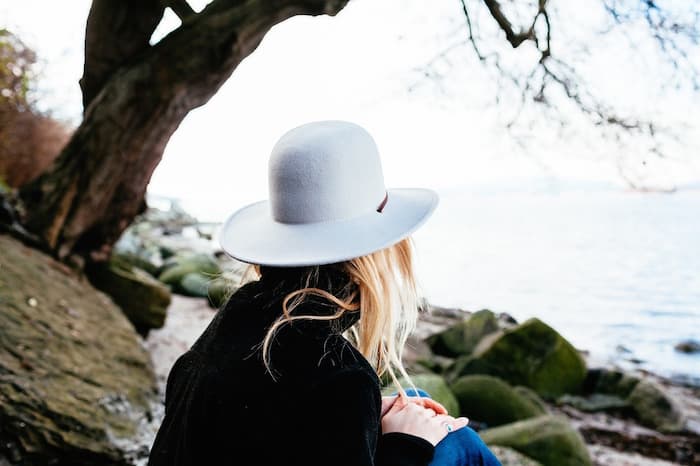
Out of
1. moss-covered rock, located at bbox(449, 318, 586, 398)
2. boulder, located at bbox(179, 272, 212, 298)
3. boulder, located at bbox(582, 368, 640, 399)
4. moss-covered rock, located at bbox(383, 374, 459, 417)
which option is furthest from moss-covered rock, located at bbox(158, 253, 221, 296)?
boulder, located at bbox(582, 368, 640, 399)

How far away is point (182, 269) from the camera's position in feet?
38.2

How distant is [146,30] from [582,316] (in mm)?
13450

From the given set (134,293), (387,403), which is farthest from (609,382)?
(387,403)

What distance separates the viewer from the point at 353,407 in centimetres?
137

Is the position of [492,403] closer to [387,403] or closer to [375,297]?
[387,403]

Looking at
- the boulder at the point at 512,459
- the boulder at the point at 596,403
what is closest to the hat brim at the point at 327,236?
the boulder at the point at 512,459

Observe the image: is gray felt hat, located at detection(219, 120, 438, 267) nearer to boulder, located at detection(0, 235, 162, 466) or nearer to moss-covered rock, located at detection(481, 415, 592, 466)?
boulder, located at detection(0, 235, 162, 466)

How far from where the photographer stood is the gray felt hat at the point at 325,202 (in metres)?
1.61

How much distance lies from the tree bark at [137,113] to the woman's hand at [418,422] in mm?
3756

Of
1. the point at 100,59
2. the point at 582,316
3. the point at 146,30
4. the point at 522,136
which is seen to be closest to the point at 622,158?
the point at 522,136

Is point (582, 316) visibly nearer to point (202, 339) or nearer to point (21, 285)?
point (21, 285)

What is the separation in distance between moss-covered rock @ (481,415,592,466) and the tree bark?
12.2 ft

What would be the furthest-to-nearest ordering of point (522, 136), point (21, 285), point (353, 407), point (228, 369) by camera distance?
point (522, 136) → point (21, 285) → point (228, 369) → point (353, 407)

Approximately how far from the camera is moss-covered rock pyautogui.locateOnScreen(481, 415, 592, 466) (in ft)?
14.0
